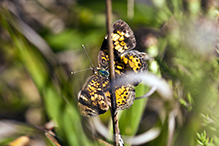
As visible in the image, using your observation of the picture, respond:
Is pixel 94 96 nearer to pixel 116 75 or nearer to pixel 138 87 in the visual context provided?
pixel 116 75

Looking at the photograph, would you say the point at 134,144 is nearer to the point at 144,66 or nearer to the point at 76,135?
the point at 76,135

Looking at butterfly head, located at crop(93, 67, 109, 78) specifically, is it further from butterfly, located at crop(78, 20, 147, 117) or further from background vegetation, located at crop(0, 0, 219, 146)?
background vegetation, located at crop(0, 0, 219, 146)

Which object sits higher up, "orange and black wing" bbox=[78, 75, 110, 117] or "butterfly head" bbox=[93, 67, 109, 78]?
"butterfly head" bbox=[93, 67, 109, 78]

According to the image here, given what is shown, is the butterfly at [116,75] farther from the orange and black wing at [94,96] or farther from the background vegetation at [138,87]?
the background vegetation at [138,87]

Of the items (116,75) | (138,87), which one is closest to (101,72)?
(116,75)

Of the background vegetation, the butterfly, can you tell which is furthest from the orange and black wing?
the background vegetation

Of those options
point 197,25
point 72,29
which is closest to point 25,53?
point 72,29
